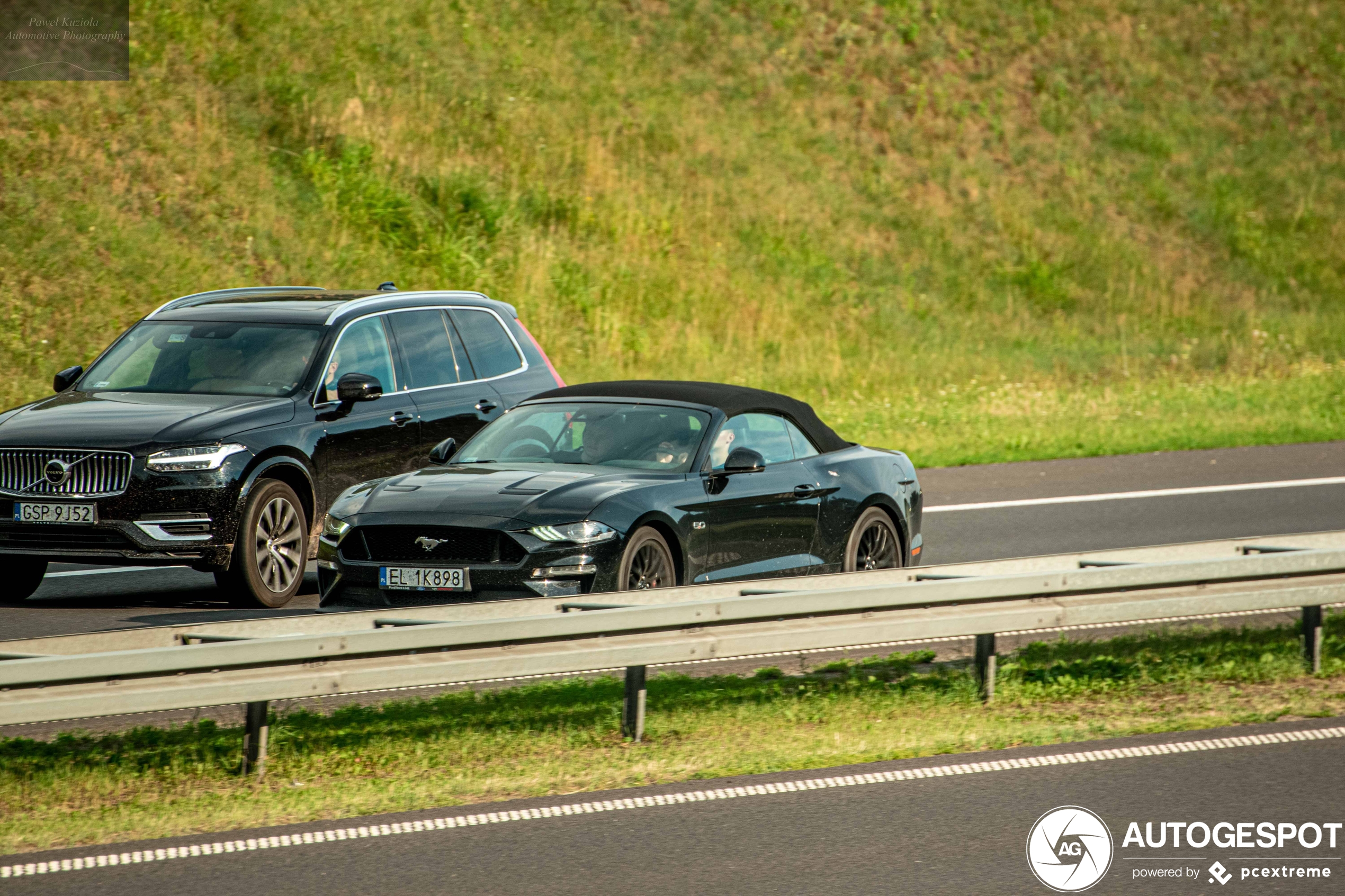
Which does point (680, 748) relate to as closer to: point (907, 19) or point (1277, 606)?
point (1277, 606)

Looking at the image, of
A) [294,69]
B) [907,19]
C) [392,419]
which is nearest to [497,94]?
[294,69]

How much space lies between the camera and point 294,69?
28734 millimetres

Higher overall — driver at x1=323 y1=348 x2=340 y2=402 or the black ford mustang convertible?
driver at x1=323 y1=348 x2=340 y2=402

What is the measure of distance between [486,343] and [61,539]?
3891 mm

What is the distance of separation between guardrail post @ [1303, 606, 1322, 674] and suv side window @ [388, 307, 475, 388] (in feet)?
21.2

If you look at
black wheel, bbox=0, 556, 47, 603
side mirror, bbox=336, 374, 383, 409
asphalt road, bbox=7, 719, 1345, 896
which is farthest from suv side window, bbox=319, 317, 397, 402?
asphalt road, bbox=7, 719, 1345, 896

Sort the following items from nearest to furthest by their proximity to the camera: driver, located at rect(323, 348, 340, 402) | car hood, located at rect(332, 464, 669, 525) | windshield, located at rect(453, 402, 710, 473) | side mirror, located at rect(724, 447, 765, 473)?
car hood, located at rect(332, 464, 669, 525), side mirror, located at rect(724, 447, 765, 473), windshield, located at rect(453, 402, 710, 473), driver, located at rect(323, 348, 340, 402)

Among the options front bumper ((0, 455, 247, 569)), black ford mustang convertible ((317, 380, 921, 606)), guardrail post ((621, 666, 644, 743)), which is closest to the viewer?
guardrail post ((621, 666, 644, 743))

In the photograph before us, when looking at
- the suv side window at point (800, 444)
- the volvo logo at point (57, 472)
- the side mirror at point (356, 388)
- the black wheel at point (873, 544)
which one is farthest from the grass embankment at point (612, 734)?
the side mirror at point (356, 388)

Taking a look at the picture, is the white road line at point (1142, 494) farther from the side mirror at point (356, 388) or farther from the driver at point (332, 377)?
the driver at point (332, 377)

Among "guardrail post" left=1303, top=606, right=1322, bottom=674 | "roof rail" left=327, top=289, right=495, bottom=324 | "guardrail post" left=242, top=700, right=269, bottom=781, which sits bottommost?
"guardrail post" left=242, top=700, right=269, bottom=781

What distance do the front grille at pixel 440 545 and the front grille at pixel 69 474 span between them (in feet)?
7.12

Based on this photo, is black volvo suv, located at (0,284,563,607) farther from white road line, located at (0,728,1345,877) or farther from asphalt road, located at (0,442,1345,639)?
white road line, located at (0,728,1345,877)

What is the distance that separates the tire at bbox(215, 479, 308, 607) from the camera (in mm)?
11078
